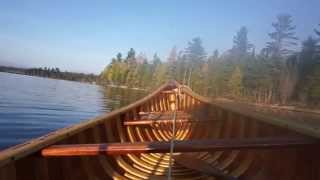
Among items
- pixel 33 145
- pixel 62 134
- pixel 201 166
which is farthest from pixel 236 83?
pixel 33 145

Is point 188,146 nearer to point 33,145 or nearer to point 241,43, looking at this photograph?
point 33,145

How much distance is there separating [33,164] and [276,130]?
2.68 meters

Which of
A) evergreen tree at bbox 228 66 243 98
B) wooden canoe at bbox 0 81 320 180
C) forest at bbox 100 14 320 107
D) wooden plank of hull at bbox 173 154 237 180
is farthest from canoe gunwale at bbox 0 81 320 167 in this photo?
evergreen tree at bbox 228 66 243 98

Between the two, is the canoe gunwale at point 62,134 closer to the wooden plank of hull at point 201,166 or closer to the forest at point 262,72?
the wooden plank of hull at point 201,166

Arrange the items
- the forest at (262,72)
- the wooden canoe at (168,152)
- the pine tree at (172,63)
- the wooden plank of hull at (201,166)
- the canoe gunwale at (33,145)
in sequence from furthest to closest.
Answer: the pine tree at (172,63) → the forest at (262,72) → the wooden plank of hull at (201,166) → the wooden canoe at (168,152) → the canoe gunwale at (33,145)

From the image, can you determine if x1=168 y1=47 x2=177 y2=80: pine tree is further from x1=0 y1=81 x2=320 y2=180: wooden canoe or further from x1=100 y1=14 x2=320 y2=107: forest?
x1=0 y1=81 x2=320 y2=180: wooden canoe

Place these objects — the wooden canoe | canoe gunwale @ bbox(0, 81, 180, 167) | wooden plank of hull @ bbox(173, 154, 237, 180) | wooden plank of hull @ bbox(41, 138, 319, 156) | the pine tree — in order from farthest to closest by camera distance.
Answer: the pine tree, wooden plank of hull @ bbox(173, 154, 237, 180), wooden plank of hull @ bbox(41, 138, 319, 156), the wooden canoe, canoe gunwale @ bbox(0, 81, 180, 167)

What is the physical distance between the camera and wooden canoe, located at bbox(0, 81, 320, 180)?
9.71 feet

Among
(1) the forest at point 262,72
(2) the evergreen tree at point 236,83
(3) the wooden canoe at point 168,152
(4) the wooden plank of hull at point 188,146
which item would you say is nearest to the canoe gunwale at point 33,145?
(3) the wooden canoe at point 168,152

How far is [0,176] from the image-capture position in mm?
2330

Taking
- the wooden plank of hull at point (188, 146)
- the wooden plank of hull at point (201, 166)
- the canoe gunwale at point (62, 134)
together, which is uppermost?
the canoe gunwale at point (62, 134)

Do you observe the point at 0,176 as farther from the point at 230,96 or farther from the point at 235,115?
the point at 230,96

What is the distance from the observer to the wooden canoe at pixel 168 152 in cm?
296

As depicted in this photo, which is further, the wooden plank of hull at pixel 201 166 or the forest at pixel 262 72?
the forest at pixel 262 72
